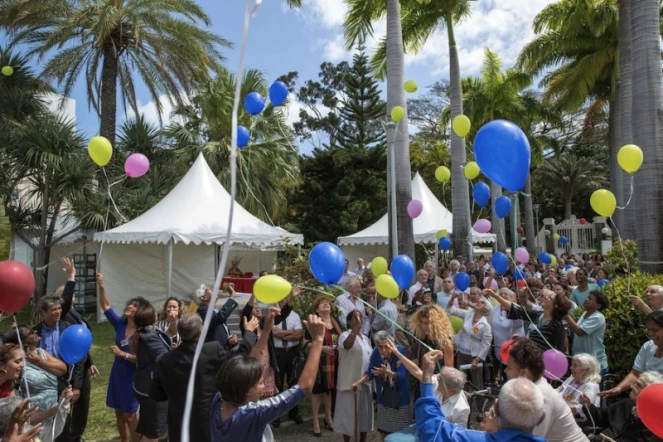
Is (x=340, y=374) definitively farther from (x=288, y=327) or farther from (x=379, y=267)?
(x=379, y=267)

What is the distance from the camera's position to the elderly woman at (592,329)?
4707mm

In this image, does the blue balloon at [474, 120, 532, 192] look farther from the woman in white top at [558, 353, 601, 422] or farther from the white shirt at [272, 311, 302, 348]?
the white shirt at [272, 311, 302, 348]

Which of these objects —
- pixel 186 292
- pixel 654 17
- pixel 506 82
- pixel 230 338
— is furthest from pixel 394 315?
pixel 506 82

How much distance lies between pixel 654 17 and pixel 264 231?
8.75 m

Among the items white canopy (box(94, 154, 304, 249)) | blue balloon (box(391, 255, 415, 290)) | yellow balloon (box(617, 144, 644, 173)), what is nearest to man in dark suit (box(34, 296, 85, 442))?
blue balloon (box(391, 255, 415, 290))

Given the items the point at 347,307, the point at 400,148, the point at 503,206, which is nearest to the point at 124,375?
the point at 347,307

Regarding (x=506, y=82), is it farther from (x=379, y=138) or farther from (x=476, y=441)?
(x=476, y=441)

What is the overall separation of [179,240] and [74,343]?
767 centimetres

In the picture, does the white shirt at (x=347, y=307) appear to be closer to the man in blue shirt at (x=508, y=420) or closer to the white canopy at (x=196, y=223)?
the man in blue shirt at (x=508, y=420)

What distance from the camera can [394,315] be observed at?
596cm

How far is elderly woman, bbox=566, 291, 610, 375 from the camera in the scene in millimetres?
4707

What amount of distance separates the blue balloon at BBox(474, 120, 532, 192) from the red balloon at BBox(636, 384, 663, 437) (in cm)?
199

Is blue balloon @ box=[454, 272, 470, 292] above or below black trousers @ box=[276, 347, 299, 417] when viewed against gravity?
above

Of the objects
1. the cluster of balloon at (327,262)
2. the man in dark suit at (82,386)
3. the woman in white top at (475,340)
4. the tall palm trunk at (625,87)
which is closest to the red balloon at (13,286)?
the man in dark suit at (82,386)
